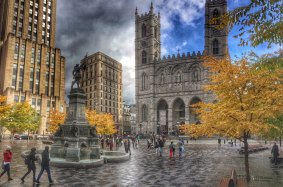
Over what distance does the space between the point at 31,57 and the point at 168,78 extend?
3986 centimetres

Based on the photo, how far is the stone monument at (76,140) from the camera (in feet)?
58.4

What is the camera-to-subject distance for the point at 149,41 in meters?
81.7

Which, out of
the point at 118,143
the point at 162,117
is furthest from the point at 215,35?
the point at 118,143

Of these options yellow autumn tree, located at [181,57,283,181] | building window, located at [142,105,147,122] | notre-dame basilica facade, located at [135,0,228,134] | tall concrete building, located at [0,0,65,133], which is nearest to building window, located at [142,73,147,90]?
notre-dame basilica facade, located at [135,0,228,134]

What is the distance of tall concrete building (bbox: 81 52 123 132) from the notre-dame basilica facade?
64.4 feet

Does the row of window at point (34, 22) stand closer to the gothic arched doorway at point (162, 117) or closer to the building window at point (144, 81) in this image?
the building window at point (144, 81)

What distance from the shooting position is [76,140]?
1869cm

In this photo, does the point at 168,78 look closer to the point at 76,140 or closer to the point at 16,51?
the point at 16,51

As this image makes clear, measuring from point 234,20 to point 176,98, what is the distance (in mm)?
70028

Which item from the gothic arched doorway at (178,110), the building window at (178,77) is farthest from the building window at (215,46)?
the gothic arched doorway at (178,110)

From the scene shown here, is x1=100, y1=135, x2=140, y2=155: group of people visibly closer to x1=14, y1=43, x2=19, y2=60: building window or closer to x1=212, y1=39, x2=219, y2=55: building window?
x1=212, y1=39, x2=219, y2=55: building window

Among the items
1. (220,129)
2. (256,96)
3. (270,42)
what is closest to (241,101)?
(256,96)

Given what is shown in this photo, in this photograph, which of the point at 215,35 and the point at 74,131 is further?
the point at 215,35

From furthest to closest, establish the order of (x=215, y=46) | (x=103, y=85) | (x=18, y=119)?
(x=103, y=85)
(x=215, y=46)
(x=18, y=119)
